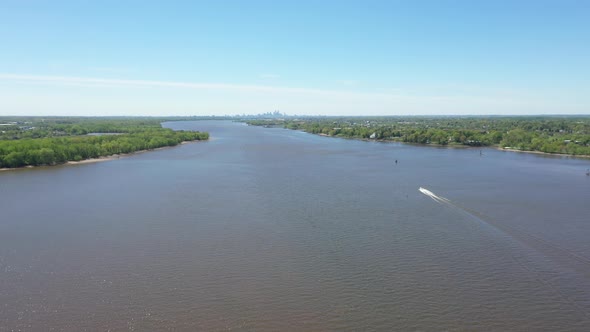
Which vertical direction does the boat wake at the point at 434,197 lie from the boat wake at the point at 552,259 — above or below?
above

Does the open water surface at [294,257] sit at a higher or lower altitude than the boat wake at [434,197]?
lower

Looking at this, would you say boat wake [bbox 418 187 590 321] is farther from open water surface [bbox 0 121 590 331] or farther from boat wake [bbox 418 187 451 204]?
boat wake [bbox 418 187 451 204]

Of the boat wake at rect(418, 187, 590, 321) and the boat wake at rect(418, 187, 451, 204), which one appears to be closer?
the boat wake at rect(418, 187, 590, 321)

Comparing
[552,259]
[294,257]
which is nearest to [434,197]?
[552,259]

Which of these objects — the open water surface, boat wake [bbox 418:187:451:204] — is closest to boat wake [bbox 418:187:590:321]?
the open water surface

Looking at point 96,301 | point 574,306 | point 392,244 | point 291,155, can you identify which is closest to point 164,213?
point 96,301

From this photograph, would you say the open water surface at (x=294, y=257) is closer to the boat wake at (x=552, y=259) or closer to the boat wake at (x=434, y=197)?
→ the boat wake at (x=552, y=259)

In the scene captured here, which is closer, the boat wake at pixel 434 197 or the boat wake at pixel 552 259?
the boat wake at pixel 552 259

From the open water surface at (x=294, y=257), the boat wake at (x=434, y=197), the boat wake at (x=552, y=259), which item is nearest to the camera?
the open water surface at (x=294, y=257)

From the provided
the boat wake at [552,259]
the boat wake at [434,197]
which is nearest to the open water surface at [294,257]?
the boat wake at [552,259]

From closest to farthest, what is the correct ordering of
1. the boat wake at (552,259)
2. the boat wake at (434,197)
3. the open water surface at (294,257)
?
the open water surface at (294,257)
the boat wake at (552,259)
the boat wake at (434,197)
